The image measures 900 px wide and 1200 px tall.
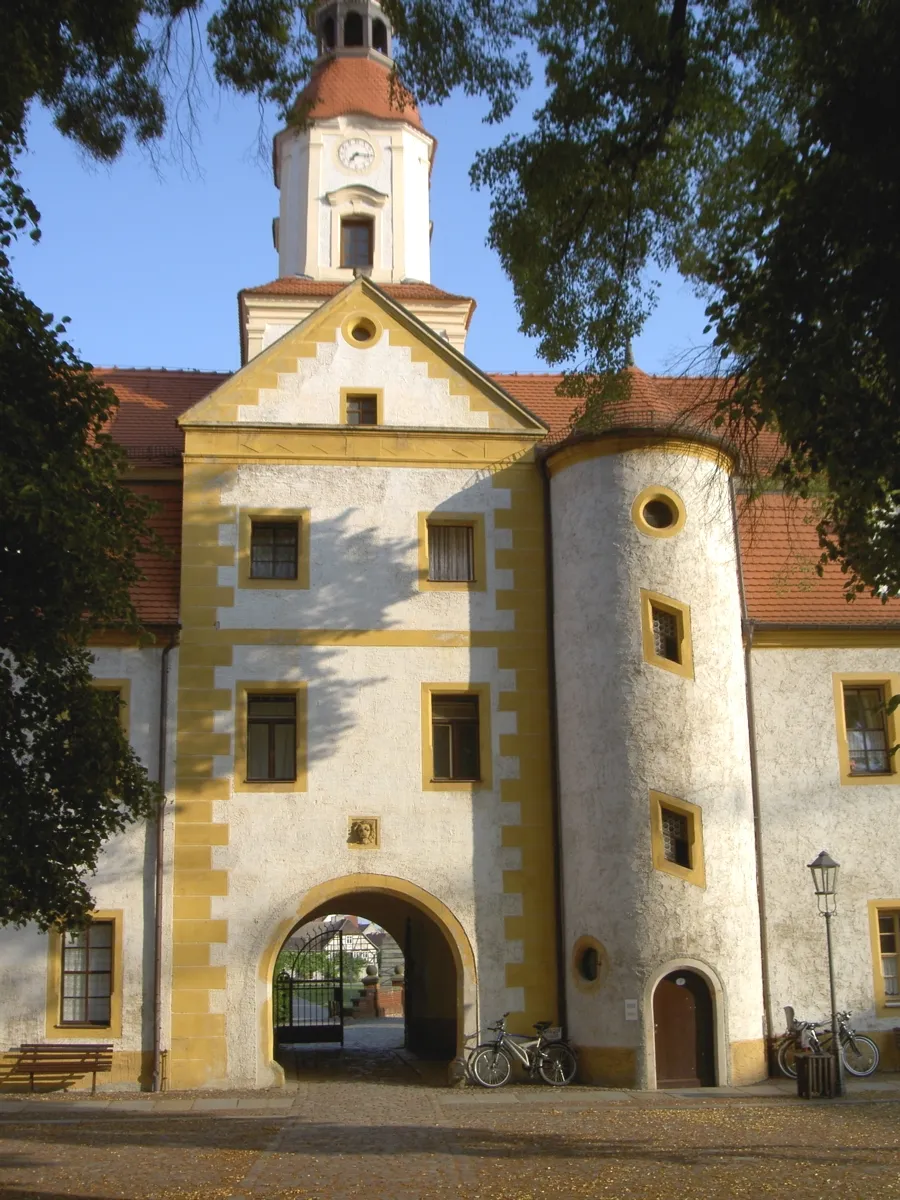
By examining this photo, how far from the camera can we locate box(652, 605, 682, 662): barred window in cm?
2095

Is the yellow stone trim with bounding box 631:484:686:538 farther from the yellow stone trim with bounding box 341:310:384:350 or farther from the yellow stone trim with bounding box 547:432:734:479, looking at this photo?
the yellow stone trim with bounding box 341:310:384:350

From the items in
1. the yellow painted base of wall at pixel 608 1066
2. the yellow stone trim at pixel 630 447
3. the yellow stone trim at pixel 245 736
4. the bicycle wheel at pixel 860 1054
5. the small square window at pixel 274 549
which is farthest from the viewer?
the small square window at pixel 274 549

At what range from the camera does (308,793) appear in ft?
67.6

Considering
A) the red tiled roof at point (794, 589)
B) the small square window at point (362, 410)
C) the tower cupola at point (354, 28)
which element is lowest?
the red tiled roof at point (794, 589)

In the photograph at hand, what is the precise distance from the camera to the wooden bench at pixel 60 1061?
19047mm

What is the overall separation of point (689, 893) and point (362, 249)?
15.0 meters

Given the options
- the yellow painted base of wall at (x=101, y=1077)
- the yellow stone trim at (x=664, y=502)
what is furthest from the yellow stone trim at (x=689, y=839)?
the yellow painted base of wall at (x=101, y=1077)

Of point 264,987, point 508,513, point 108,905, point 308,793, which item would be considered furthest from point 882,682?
point 108,905

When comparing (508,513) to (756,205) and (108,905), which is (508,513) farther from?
(756,205)

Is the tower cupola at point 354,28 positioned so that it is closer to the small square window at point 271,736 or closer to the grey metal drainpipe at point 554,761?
the grey metal drainpipe at point 554,761

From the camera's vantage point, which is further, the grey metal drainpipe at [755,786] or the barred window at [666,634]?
the barred window at [666,634]

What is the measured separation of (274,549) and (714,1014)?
9.18 m

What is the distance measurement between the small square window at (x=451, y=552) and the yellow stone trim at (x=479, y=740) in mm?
1674

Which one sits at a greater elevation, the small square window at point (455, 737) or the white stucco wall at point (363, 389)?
the white stucco wall at point (363, 389)
